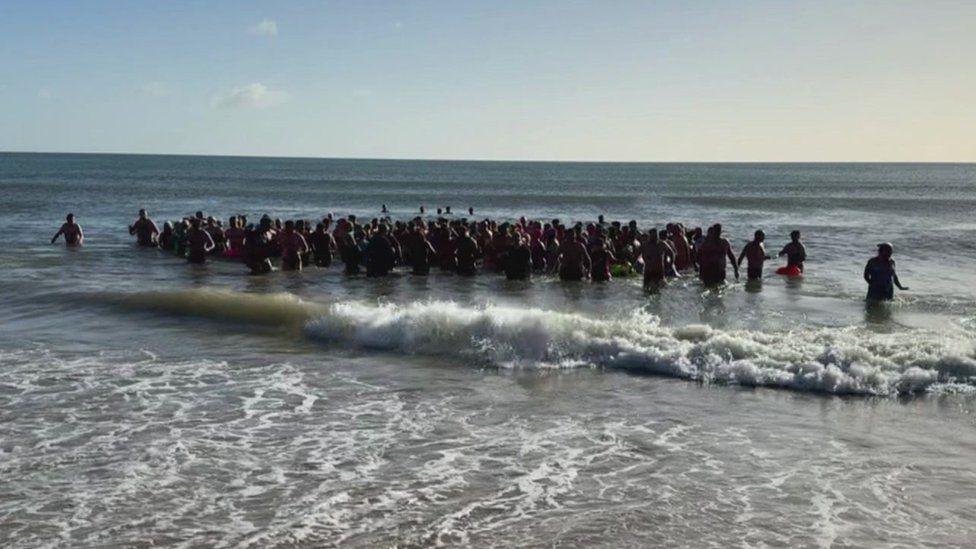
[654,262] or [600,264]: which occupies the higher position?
[654,262]

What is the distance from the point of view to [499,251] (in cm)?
2238

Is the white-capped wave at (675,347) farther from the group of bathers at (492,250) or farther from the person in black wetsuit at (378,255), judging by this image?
the person in black wetsuit at (378,255)

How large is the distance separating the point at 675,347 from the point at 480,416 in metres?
3.85

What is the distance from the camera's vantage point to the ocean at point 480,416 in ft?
22.7

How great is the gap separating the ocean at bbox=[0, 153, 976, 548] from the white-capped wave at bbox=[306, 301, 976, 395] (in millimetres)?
45

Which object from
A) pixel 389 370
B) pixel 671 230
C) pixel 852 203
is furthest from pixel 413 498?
pixel 852 203

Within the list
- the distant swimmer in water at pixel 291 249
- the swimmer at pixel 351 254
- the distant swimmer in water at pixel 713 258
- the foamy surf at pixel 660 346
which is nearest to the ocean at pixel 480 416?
the foamy surf at pixel 660 346

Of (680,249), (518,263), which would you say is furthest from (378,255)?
(680,249)

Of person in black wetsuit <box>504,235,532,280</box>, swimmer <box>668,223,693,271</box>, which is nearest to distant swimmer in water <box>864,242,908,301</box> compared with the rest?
swimmer <box>668,223,693,271</box>

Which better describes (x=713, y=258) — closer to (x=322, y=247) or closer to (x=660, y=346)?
(x=660, y=346)

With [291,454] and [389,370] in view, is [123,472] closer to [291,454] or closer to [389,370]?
[291,454]

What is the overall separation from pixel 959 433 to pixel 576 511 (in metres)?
4.57

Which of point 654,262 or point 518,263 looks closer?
point 654,262

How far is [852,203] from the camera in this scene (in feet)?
240
